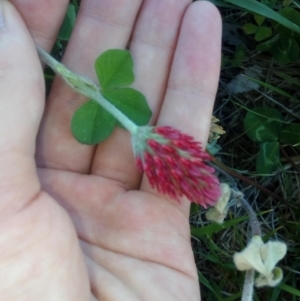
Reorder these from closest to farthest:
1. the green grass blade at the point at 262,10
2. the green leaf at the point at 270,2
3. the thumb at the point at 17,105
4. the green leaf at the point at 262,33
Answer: the thumb at the point at 17,105 → the green grass blade at the point at 262,10 → the green leaf at the point at 270,2 → the green leaf at the point at 262,33

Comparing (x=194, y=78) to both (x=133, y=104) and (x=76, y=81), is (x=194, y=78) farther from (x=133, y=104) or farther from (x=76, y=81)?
(x=76, y=81)

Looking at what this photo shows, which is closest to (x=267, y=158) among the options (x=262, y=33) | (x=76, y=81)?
(x=262, y=33)

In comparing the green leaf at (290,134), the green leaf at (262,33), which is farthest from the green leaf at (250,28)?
the green leaf at (290,134)

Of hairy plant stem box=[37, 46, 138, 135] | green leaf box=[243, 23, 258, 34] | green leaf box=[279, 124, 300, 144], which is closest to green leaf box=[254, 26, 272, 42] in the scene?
green leaf box=[243, 23, 258, 34]

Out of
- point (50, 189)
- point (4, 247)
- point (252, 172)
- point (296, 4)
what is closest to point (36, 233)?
point (4, 247)

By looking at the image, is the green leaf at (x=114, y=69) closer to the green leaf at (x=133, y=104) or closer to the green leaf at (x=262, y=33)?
the green leaf at (x=133, y=104)

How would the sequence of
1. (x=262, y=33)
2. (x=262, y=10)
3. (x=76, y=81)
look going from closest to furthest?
(x=76, y=81)
(x=262, y=10)
(x=262, y=33)

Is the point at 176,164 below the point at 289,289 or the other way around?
the other way around
